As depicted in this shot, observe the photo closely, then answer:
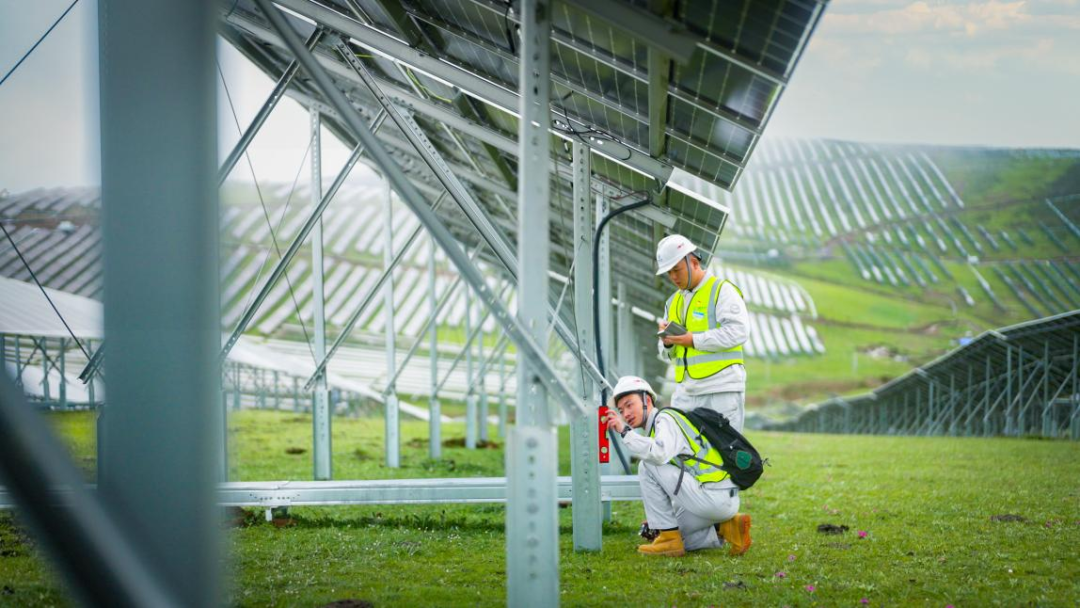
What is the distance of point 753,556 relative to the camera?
645cm

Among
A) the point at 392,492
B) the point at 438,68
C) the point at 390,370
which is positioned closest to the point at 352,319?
the point at 390,370

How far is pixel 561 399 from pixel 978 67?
139m

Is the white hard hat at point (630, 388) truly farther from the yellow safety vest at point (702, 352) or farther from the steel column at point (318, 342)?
the steel column at point (318, 342)

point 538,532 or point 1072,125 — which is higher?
point 1072,125

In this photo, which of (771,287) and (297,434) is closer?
(297,434)

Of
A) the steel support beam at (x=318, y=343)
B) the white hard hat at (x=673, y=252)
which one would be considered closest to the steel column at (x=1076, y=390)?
the steel support beam at (x=318, y=343)

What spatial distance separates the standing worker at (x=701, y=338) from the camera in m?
6.69

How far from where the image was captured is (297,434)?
25.9m

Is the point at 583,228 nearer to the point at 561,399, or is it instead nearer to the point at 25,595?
the point at 561,399

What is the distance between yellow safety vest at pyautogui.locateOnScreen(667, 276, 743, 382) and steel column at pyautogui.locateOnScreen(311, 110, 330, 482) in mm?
6810

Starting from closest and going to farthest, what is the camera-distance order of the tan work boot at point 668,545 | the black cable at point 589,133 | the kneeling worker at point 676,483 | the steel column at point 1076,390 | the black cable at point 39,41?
the kneeling worker at point 676,483 → the tan work boot at point 668,545 → the black cable at point 39,41 → the black cable at point 589,133 → the steel column at point 1076,390

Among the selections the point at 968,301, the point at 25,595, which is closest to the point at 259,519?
the point at 25,595

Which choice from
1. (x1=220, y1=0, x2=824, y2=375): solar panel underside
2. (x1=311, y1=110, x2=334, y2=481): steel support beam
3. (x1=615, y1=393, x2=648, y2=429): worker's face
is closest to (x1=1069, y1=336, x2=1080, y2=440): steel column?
(x1=220, y1=0, x2=824, y2=375): solar panel underside

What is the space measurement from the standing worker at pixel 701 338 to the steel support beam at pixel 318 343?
6.77 meters
